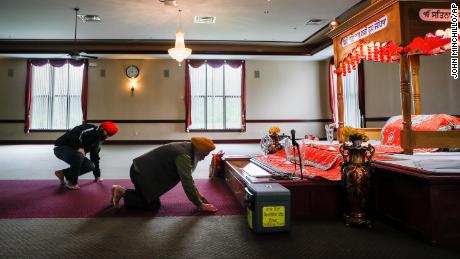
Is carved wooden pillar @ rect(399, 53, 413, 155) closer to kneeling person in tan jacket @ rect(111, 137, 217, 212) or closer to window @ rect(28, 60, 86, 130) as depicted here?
kneeling person in tan jacket @ rect(111, 137, 217, 212)

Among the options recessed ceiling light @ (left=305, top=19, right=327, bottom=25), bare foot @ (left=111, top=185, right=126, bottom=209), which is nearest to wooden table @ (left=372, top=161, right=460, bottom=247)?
bare foot @ (left=111, top=185, right=126, bottom=209)

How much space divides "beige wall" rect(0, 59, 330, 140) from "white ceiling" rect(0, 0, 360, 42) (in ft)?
6.39

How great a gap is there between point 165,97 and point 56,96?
13.0 feet

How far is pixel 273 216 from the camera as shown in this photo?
6.85ft

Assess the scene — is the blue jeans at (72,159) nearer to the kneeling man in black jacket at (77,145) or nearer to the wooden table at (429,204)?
the kneeling man in black jacket at (77,145)

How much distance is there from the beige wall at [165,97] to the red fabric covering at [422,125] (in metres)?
6.61

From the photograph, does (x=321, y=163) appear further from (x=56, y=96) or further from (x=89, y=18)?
(x=56, y=96)

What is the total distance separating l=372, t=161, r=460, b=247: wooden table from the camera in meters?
1.85

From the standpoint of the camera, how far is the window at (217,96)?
1096cm

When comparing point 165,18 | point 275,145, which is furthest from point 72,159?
point 165,18

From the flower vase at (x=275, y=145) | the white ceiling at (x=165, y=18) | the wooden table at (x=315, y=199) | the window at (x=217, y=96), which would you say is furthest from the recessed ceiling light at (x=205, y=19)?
the wooden table at (x=315, y=199)

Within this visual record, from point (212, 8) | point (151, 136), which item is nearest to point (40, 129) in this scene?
point (151, 136)

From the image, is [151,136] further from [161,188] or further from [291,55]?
[161,188]

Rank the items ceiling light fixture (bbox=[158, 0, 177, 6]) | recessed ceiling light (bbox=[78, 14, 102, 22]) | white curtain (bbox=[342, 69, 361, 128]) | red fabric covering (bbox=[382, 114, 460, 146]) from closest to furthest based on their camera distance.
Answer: red fabric covering (bbox=[382, 114, 460, 146])
ceiling light fixture (bbox=[158, 0, 177, 6])
recessed ceiling light (bbox=[78, 14, 102, 22])
white curtain (bbox=[342, 69, 361, 128])
